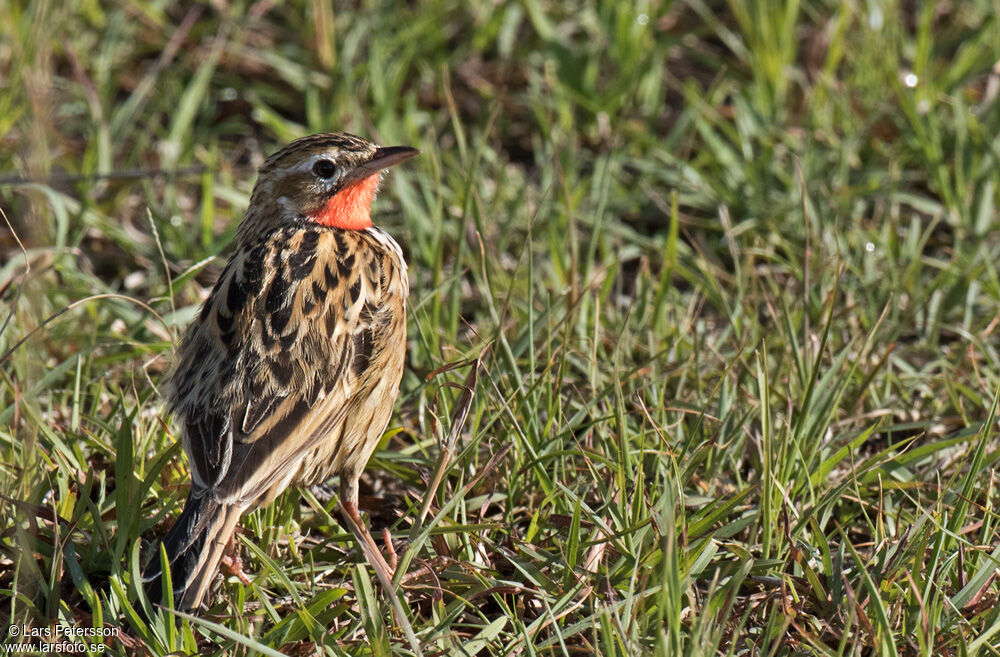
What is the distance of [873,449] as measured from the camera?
5402 millimetres

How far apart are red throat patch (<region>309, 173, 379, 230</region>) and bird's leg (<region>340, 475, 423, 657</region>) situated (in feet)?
3.80

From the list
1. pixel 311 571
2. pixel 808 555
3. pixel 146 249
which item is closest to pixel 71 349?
pixel 146 249

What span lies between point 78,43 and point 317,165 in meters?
3.33

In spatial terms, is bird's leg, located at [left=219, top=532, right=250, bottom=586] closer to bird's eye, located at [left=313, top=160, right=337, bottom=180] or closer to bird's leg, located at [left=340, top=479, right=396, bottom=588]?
bird's leg, located at [left=340, top=479, right=396, bottom=588]

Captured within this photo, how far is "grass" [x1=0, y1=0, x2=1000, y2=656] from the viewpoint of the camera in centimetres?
424

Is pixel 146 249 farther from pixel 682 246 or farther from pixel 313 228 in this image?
pixel 682 246

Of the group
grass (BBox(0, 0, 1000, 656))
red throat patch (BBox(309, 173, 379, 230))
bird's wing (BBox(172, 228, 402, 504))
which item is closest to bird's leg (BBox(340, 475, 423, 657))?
grass (BBox(0, 0, 1000, 656))

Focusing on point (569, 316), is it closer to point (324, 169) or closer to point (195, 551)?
point (324, 169)

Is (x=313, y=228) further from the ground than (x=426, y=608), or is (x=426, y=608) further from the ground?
(x=313, y=228)

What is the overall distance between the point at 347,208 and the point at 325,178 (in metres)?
0.16

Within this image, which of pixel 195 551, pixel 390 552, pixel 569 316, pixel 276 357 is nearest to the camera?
pixel 195 551

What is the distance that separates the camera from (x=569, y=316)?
17.1 ft

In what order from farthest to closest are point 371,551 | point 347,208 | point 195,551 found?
point 347,208
point 371,551
point 195,551

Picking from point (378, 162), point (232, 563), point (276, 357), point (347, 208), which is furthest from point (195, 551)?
point (378, 162)
